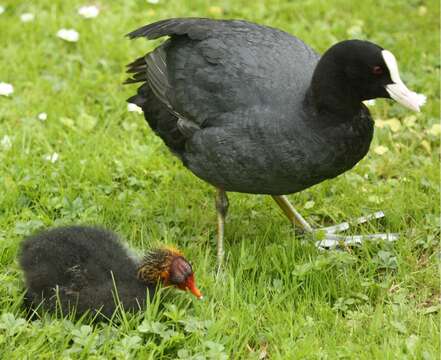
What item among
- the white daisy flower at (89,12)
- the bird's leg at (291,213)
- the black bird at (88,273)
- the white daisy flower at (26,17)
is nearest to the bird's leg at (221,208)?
the bird's leg at (291,213)

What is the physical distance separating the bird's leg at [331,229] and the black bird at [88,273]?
3.31 feet

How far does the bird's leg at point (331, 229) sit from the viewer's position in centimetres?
468

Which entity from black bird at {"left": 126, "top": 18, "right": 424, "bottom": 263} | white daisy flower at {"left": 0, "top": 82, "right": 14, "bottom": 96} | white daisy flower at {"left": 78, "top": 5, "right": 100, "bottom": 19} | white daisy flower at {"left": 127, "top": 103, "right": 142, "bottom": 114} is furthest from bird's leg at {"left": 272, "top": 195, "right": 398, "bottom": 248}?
white daisy flower at {"left": 78, "top": 5, "right": 100, "bottom": 19}

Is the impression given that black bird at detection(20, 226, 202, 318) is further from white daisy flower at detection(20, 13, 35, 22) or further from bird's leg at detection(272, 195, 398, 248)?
white daisy flower at detection(20, 13, 35, 22)

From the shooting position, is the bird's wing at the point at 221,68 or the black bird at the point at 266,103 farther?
the bird's wing at the point at 221,68

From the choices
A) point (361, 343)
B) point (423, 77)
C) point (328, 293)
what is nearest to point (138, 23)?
point (423, 77)

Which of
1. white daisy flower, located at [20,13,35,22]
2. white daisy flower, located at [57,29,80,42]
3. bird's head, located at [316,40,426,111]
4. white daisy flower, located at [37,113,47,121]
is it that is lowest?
white daisy flower, located at [37,113,47,121]

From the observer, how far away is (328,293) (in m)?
4.29

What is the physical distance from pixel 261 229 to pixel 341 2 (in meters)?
3.07

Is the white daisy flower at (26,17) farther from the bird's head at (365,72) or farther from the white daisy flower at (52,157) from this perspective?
the bird's head at (365,72)

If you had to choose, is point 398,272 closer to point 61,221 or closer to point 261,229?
point 261,229

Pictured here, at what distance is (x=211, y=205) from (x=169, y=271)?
1.20 meters

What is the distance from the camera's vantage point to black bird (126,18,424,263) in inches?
161

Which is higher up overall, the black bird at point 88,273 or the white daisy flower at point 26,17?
the white daisy flower at point 26,17
